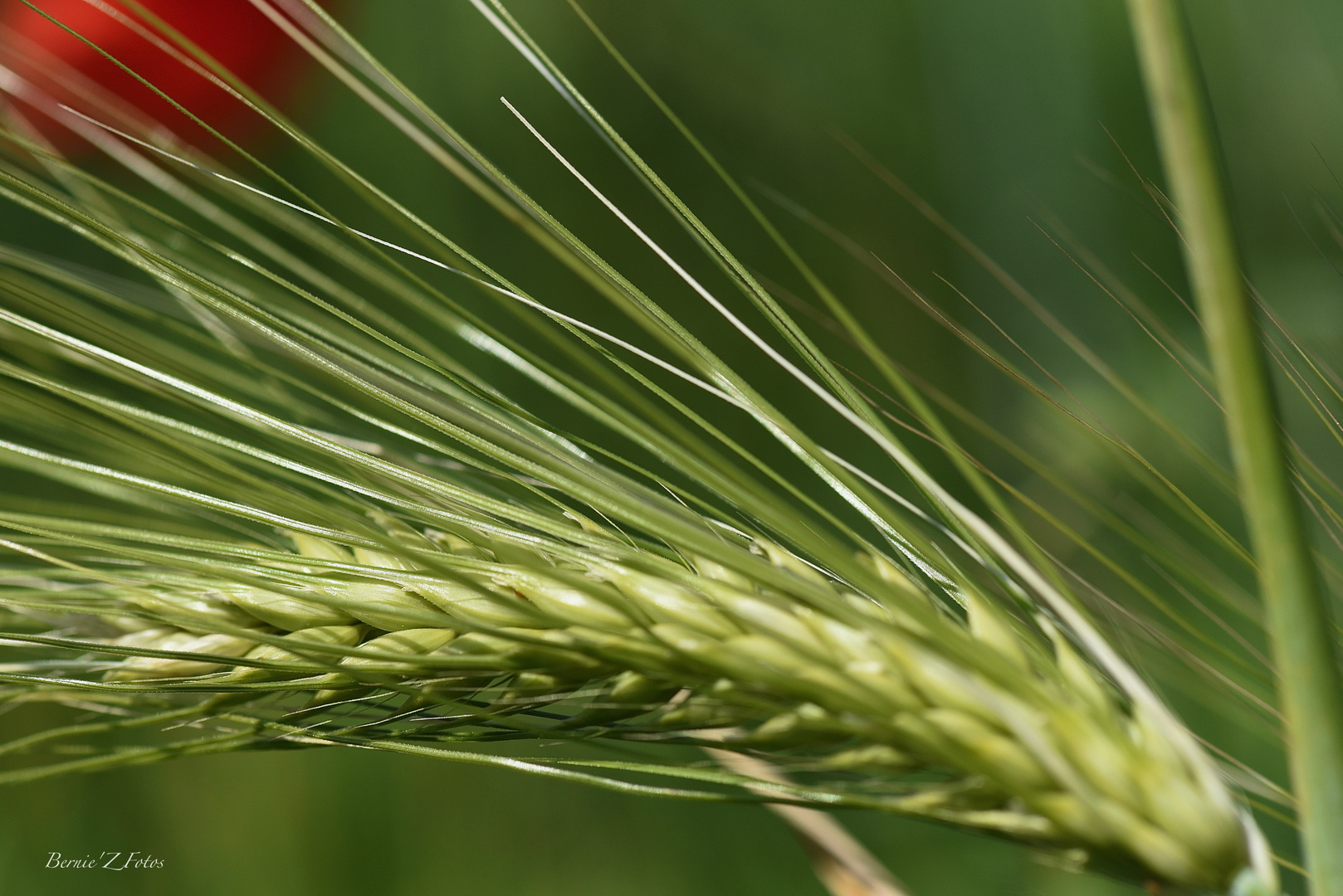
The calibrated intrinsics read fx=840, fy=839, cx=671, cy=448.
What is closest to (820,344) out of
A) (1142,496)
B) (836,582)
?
(1142,496)

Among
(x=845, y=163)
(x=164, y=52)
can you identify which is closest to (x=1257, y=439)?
(x=164, y=52)

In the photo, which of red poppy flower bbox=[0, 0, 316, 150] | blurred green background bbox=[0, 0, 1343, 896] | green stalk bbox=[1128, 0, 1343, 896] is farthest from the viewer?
blurred green background bbox=[0, 0, 1343, 896]

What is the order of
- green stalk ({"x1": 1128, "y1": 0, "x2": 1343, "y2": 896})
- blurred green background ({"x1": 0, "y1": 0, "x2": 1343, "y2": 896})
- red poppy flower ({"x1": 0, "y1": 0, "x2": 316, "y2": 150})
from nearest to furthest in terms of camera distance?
1. green stalk ({"x1": 1128, "y1": 0, "x2": 1343, "y2": 896})
2. red poppy flower ({"x1": 0, "y1": 0, "x2": 316, "y2": 150})
3. blurred green background ({"x1": 0, "y1": 0, "x2": 1343, "y2": 896})
